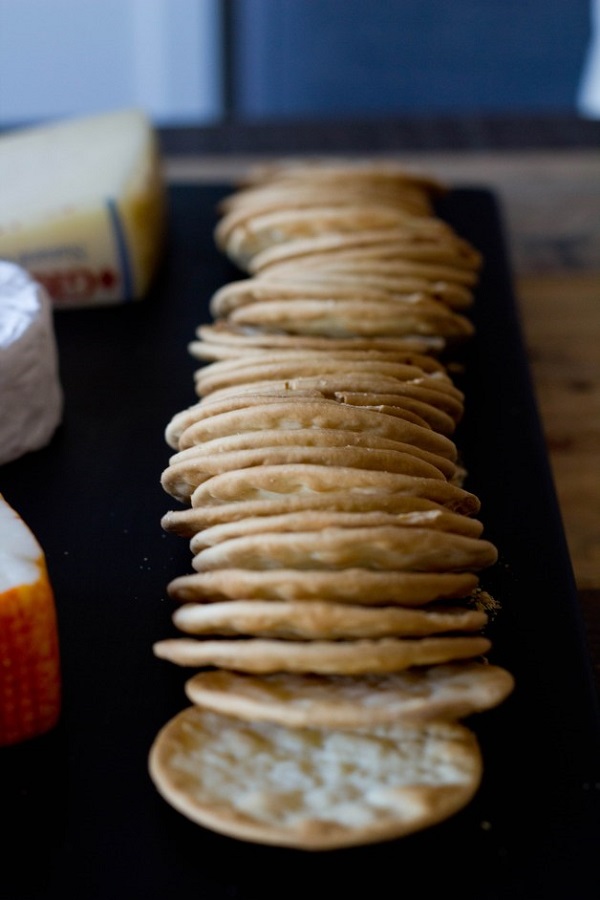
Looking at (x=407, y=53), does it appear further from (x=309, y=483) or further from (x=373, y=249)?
(x=309, y=483)

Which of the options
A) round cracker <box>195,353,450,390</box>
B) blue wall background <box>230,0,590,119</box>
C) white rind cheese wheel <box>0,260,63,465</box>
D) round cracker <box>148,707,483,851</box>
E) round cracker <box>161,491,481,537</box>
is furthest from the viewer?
blue wall background <box>230,0,590,119</box>

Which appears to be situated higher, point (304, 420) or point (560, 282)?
point (304, 420)

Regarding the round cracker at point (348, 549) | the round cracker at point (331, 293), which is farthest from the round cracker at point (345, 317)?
the round cracker at point (348, 549)

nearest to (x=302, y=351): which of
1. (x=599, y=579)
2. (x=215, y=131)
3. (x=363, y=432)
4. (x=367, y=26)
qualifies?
(x=363, y=432)

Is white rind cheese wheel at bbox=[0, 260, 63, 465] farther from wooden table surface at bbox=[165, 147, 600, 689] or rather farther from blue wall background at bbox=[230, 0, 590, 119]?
blue wall background at bbox=[230, 0, 590, 119]

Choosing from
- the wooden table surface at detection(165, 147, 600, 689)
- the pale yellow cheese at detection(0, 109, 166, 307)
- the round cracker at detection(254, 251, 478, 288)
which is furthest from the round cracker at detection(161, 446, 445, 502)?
the pale yellow cheese at detection(0, 109, 166, 307)

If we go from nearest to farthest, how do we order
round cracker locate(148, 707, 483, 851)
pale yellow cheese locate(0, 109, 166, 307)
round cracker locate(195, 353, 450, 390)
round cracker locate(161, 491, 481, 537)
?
1. round cracker locate(148, 707, 483, 851)
2. round cracker locate(161, 491, 481, 537)
3. round cracker locate(195, 353, 450, 390)
4. pale yellow cheese locate(0, 109, 166, 307)

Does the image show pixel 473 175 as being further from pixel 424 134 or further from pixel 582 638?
pixel 582 638

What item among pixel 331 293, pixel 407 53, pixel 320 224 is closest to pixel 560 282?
pixel 320 224
